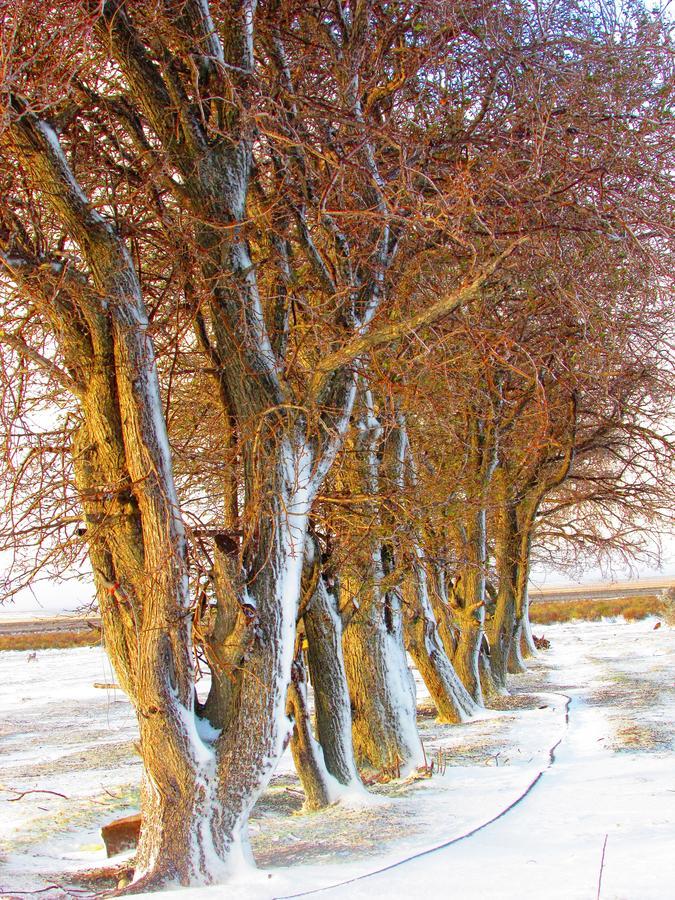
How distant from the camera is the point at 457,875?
428cm

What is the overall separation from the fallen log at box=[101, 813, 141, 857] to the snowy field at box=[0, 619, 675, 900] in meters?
0.11

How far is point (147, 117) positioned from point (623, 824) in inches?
215

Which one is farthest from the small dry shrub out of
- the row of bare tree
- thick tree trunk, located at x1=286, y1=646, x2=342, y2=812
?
thick tree trunk, located at x1=286, y1=646, x2=342, y2=812

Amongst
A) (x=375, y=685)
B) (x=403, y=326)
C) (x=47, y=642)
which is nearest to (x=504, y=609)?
(x=375, y=685)

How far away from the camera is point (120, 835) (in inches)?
245

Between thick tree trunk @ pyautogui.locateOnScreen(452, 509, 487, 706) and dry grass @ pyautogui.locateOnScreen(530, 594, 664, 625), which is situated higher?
thick tree trunk @ pyautogui.locateOnScreen(452, 509, 487, 706)

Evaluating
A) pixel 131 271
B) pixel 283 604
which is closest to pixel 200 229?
pixel 131 271

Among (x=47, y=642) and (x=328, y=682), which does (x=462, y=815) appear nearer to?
(x=328, y=682)

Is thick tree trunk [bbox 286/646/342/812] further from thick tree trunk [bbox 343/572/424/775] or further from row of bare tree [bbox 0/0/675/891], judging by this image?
thick tree trunk [bbox 343/572/424/775]

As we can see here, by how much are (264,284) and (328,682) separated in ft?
11.7

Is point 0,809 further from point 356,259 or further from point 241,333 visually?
point 356,259

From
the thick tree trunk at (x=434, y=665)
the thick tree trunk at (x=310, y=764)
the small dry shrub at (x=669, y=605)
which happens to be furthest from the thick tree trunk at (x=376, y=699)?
the small dry shrub at (x=669, y=605)

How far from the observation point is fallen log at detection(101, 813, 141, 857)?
621 cm

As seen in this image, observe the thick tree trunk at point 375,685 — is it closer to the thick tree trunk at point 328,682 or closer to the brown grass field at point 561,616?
the thick tree trunk at point 328,682
